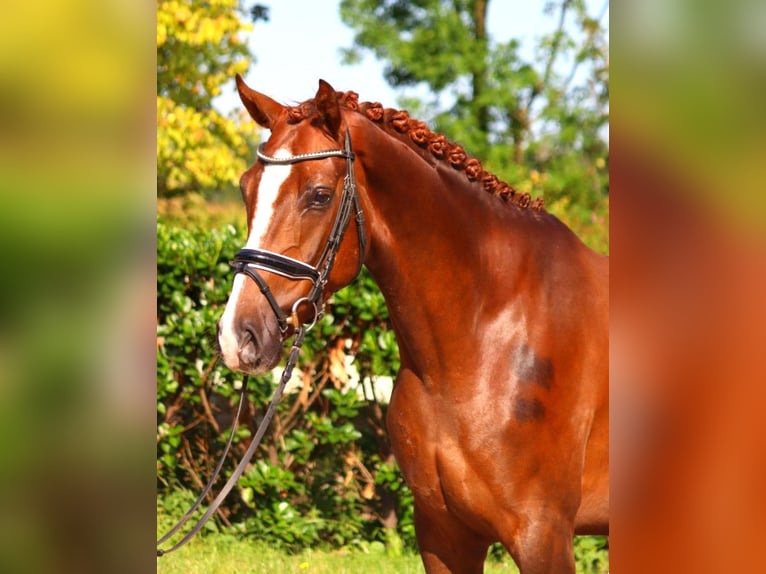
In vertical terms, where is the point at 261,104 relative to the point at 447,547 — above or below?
above

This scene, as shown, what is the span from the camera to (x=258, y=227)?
7.82ft

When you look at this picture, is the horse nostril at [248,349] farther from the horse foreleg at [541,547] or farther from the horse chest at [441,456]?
the horse foreleg at [541,547]

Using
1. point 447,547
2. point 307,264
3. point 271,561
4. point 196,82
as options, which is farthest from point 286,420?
point 196,82

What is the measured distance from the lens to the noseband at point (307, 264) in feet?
7.75

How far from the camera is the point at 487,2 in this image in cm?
1518

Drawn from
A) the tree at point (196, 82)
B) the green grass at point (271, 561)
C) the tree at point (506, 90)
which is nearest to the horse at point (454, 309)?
the green grass at point (271, 561)

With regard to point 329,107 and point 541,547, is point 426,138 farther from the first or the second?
point 541,547

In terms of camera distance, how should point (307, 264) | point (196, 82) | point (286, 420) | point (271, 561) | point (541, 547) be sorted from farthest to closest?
point (196, 82)
point (286, 420)
point (271, 561)
point (541, 547)
point (307, 264)

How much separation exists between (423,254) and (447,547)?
986 mm
